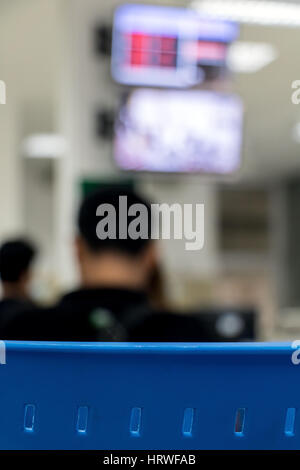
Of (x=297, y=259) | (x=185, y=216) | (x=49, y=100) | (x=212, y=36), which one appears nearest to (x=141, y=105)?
(x=212, y=36)

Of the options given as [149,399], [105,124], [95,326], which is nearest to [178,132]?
[105,124]

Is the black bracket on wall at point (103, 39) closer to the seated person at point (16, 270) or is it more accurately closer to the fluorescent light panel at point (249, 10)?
the fluorescent light panel at point (249, 10)

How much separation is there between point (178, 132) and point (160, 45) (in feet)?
1.59

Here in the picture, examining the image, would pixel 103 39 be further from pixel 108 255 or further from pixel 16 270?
pixel 108 255

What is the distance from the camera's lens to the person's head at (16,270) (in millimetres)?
2938

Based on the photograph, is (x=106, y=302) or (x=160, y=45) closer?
(x=106, y=302)

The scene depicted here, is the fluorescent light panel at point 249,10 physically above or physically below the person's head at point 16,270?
above

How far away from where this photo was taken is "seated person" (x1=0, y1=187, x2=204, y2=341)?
1.57 metres

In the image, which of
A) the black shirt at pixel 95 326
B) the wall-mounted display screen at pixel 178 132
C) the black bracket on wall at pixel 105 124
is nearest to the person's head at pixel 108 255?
the black shirt at pixel 95 326

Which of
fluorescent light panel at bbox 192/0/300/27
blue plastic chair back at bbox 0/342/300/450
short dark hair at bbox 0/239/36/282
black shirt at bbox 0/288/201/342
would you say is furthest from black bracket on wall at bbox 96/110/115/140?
blue plastic chair back at bbox 0/342/300/450

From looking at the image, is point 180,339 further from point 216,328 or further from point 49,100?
point 49,100

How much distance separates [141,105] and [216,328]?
4.31 feet

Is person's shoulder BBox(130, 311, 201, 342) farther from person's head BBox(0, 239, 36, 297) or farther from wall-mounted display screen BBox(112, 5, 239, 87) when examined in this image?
wall-mounted display screen BBox(112, 5, 239, 87)

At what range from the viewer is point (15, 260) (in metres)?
2.97
